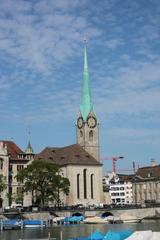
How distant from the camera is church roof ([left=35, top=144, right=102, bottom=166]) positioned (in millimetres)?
138062

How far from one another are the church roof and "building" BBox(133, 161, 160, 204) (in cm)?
2946

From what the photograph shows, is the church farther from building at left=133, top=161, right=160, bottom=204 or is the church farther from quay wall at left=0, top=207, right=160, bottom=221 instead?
building at left=133, top=161, right=160, bottom=204

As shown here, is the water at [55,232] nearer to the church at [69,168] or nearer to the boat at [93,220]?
the boat at [93,220]

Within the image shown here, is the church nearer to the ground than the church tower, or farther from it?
nearer to the ground

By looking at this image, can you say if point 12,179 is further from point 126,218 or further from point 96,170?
point 126,218

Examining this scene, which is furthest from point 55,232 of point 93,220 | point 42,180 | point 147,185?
point 147,185

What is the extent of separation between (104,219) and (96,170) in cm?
4003

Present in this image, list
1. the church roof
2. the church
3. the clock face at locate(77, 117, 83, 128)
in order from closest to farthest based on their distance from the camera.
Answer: the church → the church roof → the clock face at locate(77, 117, 83, 128)

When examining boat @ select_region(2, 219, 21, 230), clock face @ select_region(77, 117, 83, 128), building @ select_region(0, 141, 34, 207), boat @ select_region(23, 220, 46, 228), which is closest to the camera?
boat @ select_region(2, 219, 21, 230)

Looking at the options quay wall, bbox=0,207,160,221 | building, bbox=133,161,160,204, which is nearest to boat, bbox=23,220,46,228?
quay wall, bbox=0,207,160,221

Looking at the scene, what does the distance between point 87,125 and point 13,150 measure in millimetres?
32979

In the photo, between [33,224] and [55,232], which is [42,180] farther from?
[55,232]

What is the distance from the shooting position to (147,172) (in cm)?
16900

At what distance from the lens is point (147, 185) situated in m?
167
